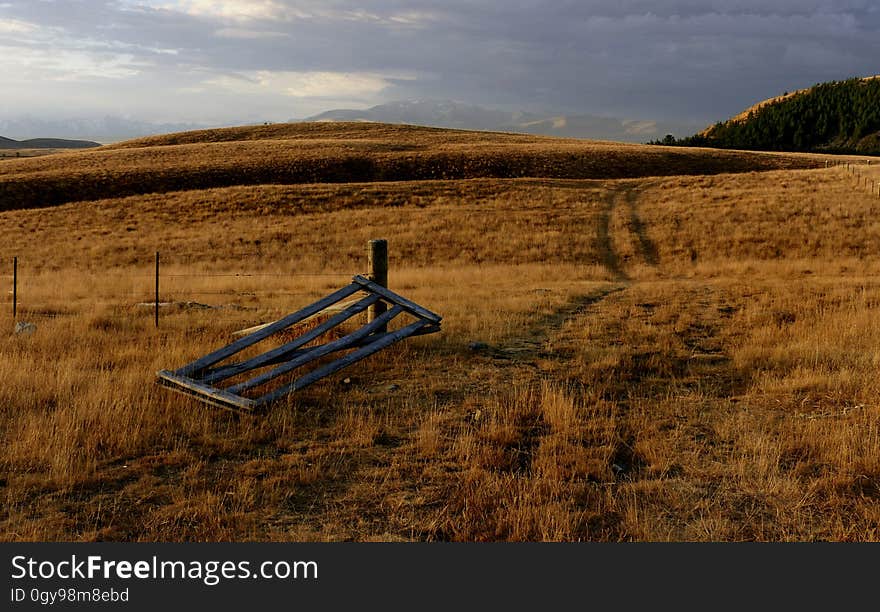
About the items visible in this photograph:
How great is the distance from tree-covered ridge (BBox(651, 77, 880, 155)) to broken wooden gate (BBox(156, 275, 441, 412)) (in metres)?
121

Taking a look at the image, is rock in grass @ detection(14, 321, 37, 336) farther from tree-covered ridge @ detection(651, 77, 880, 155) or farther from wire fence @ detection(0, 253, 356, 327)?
tree-covered ridge @ detection(651, 77, 880, 155)

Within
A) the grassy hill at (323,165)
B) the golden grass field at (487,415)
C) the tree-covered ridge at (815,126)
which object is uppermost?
the tree-covered ridge at (815,126)

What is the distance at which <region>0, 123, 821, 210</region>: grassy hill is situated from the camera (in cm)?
4697

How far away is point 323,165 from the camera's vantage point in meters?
52.5

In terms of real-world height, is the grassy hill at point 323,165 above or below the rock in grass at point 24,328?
above

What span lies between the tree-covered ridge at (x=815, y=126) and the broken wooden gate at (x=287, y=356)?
398 ft

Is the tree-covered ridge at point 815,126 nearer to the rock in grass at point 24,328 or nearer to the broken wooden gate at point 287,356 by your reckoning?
the broken wooden gate at point 287,356

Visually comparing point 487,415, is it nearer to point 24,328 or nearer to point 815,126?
point 24,328

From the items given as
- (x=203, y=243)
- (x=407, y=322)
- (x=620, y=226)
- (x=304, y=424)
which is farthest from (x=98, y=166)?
(x=304, y=424)

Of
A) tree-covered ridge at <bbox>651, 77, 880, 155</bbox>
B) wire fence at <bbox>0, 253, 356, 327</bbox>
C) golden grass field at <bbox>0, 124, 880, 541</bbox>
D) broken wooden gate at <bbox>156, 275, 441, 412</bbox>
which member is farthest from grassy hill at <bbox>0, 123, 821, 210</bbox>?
tree-covered ridge at <bbox>651, 77, 880, 155</bbox>

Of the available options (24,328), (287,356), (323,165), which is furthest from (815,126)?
(24,328)

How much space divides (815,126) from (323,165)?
117 meters

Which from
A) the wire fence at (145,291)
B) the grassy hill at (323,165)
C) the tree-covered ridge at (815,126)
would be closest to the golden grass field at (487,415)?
the wire fence at (145,291)

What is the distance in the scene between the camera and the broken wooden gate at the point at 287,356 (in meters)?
7.45
